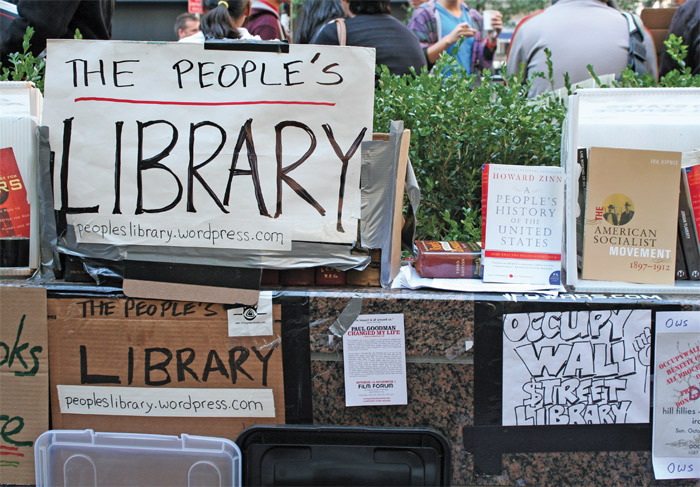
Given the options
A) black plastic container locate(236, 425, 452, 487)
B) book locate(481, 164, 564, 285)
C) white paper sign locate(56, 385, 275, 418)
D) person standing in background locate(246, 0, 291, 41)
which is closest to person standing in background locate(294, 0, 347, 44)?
person standing in background locate(246, 0, 291, 41)

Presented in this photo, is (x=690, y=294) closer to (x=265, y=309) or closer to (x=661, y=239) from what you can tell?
(x=661, y=239)

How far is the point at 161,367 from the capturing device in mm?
2256

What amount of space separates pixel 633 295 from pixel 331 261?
1059 millimetres

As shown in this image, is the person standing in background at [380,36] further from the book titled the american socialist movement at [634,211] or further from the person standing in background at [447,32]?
the book titled the american socialist movement at [634,211]

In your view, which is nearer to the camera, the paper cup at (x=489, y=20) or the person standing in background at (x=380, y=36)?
the person standing in background at (x=380, y=36)

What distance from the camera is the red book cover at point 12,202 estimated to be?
234cm

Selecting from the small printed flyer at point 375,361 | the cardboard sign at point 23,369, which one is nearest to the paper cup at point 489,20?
the small printed flyer at point 375,361

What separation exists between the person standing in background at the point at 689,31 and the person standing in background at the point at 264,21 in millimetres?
2849

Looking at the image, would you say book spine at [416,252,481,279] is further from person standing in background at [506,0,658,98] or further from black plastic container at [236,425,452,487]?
person standing in background at [506,0,658,98]

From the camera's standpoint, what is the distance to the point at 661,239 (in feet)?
7.52

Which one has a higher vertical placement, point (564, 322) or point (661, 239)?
point (661, 239)

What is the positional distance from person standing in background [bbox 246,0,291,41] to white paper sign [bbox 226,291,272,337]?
3.41 metres

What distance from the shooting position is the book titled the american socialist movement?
2283 millimetres

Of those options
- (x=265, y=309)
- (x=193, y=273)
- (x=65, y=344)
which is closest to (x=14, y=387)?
(x=65, y=344)
